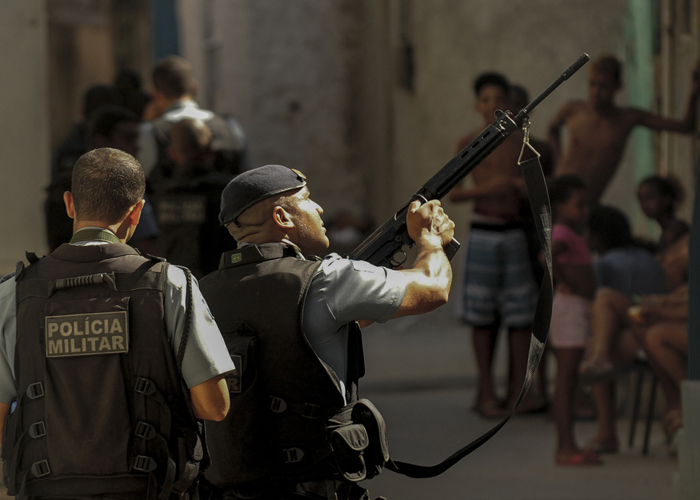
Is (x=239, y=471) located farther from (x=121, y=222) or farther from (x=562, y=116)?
(x=562, y=116)

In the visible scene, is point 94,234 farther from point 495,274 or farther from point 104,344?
point 495,274

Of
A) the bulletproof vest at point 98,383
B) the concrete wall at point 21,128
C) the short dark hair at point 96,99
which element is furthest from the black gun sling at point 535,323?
the short dark hair at point 96,99

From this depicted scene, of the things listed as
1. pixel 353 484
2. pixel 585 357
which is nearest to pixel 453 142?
pixel 585 357

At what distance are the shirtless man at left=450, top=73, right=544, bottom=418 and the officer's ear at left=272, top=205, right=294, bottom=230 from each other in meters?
3.89

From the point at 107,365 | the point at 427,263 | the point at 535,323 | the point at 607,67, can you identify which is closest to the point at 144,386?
the point at 107,365

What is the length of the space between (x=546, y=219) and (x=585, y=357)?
275 cm

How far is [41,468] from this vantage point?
2.52 metres

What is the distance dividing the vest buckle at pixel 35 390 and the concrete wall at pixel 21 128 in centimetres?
320

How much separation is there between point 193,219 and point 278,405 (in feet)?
10.1

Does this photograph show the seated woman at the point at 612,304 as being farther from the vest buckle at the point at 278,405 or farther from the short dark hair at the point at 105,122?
the vest buckle at the point at 278,405

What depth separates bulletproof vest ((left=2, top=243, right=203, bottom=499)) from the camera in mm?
2488

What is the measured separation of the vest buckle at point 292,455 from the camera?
2812 mm

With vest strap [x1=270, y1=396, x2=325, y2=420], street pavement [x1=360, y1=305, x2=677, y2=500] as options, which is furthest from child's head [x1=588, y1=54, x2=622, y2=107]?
vest strap [x1=270, y1=396, x2=325, y2=420]

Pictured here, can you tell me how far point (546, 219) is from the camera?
3.39 m
